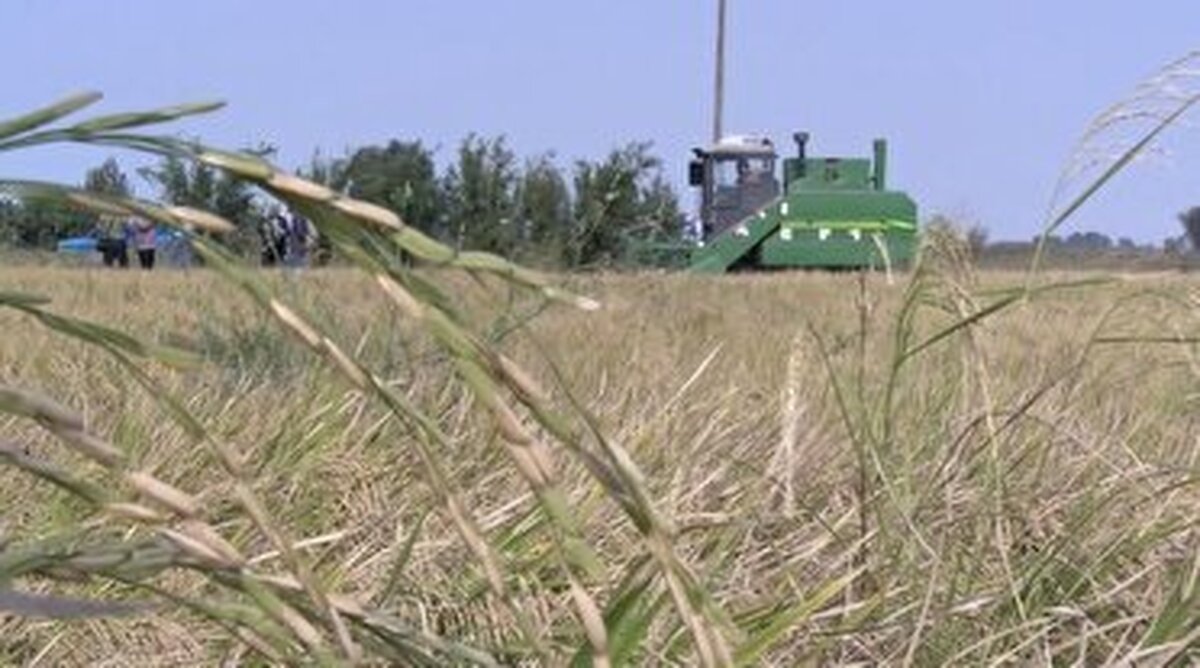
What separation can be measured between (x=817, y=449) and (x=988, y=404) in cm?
63

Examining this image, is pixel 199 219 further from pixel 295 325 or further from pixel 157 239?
pixel 157 239

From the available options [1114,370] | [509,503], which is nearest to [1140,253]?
[1114,370]

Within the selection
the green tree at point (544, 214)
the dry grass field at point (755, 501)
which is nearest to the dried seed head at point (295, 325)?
the dry grass field at point (755, 501)

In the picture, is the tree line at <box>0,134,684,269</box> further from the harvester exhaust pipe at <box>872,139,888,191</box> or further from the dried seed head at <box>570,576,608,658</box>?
the harvester exhaust pipe at <box>872,139,888,191</box>

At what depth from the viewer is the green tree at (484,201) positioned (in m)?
6.34

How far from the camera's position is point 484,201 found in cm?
948

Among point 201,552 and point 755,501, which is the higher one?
point 201,552

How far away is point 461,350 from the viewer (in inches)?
31.9

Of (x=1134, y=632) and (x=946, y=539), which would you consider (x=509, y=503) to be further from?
(x=1134, y=632)

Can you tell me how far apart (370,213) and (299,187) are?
0.03 meters

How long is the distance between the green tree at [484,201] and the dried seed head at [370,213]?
12.3 ft

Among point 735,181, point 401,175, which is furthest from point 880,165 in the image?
point 401,175

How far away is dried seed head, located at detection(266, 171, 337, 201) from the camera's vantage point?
32.0 inches

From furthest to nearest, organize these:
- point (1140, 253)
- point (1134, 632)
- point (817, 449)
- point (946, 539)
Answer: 1. point (1140, 253)
2. point (817, 449)
3. point (946, 539)
4. point (1134, 632)
